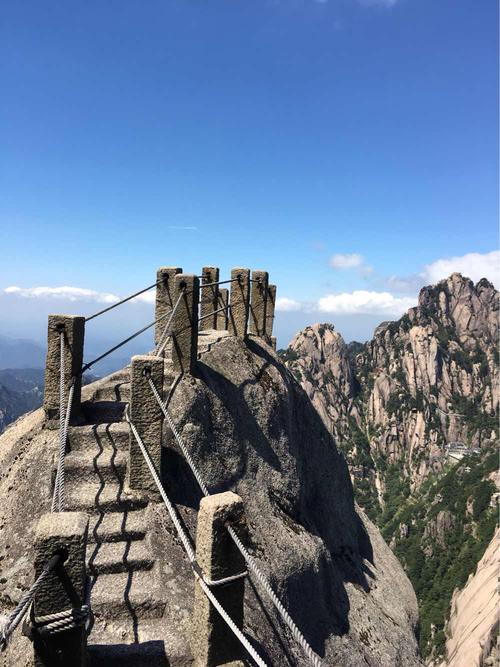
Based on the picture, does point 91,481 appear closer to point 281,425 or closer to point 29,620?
point 29,620

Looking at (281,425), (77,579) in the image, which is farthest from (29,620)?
(281,425)

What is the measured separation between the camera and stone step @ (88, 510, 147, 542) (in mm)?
9414

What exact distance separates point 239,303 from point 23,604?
15006 millimetres

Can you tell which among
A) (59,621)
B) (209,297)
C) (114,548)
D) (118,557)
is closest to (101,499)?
(114,548)

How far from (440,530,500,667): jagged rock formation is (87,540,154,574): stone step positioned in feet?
168

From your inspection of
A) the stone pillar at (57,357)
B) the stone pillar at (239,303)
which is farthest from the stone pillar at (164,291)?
the stone pillar at (57,357)

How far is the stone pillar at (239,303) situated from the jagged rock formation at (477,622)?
4716 centimetres

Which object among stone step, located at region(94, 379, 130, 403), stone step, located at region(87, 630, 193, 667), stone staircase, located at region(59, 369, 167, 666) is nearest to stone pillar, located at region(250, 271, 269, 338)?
stone step, located at region(94, 379, 130, 403)

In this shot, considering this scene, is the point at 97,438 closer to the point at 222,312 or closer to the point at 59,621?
the point at 59,621

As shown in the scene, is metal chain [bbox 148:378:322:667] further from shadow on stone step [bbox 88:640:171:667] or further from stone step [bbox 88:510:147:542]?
stone step [bbox 88:510:147:542]

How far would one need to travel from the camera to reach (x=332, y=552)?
19156mm

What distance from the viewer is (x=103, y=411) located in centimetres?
1286

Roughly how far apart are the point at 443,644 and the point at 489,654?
3202 cm

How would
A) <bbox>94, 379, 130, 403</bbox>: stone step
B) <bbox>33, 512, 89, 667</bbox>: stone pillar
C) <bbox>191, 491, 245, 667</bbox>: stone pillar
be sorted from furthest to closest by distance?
<bbox>94, 379, 130, 403</bbox>: stone step
<bbox>191, 491, 245, 667</bbox>: stone pillar
<bbox>33, 512, 89, 667</bbox>: stone pillar
